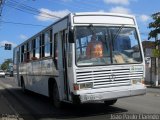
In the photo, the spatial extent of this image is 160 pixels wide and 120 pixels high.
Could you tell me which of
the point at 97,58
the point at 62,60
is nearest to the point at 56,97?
the point at 62,60

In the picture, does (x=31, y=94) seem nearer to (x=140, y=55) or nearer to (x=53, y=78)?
(x=53, y=78)

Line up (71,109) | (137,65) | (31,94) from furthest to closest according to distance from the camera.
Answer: (31,94)
(71,109)
(137,65)

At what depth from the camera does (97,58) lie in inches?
482

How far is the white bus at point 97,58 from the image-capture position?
11930mm

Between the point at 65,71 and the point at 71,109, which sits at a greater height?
the point at 65,71

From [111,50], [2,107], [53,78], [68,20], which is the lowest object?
[2,107]

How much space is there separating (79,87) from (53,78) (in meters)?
2.74

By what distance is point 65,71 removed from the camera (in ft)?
42.2

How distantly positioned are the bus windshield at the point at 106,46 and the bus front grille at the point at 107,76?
255 millimetres

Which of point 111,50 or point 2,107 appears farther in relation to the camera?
point 2,107

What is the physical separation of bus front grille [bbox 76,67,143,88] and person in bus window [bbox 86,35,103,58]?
1.58 feet

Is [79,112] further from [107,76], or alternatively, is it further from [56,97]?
[107,76]

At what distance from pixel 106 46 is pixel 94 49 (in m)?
0.42

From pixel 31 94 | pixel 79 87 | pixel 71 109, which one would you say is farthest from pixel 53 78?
pixel 31 94
